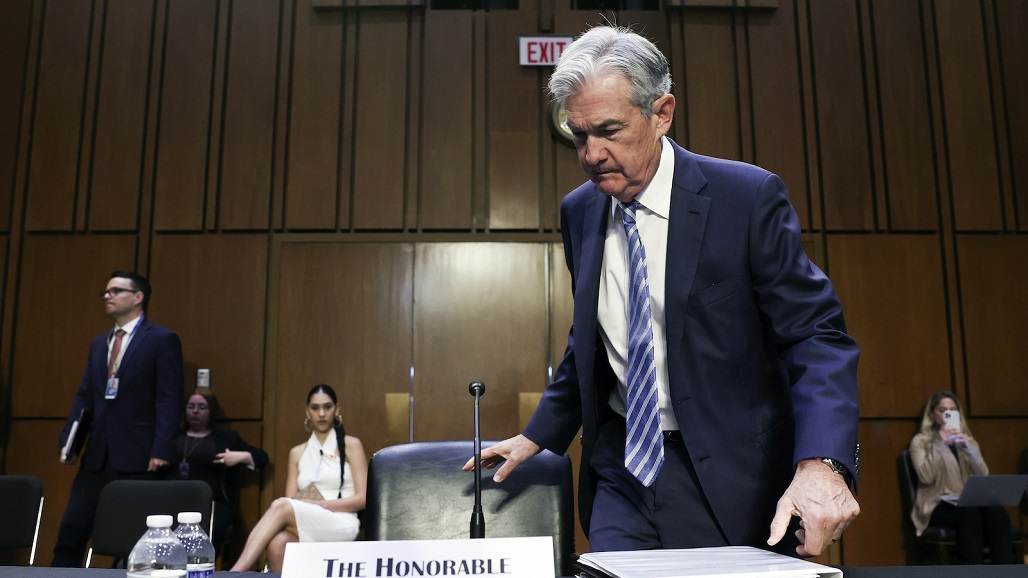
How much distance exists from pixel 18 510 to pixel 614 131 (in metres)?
3.23

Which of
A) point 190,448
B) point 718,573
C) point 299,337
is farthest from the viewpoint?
point 299,337

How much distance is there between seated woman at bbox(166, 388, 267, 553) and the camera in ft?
16.3

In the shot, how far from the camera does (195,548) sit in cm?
127

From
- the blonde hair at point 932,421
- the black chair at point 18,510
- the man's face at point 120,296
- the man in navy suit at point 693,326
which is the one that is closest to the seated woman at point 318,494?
the black chair at point 18,510

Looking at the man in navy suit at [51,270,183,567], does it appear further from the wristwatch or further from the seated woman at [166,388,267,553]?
the wristwatch

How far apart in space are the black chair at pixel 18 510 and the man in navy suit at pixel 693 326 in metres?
2.72

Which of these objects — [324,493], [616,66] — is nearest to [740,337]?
[616,66]

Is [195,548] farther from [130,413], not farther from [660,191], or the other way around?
[130,413]

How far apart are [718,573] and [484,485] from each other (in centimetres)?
90

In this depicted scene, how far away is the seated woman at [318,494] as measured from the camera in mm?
4254

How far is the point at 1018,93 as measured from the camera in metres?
6.10

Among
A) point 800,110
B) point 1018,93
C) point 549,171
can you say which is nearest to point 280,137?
point 549,171

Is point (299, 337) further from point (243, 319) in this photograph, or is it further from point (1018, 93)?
point (1018, 93)

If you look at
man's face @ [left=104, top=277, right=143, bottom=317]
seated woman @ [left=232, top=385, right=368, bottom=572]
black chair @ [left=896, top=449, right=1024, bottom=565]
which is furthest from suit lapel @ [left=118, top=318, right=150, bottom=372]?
black chair @ [left=896, top=449, right=1024, bottom=565]
